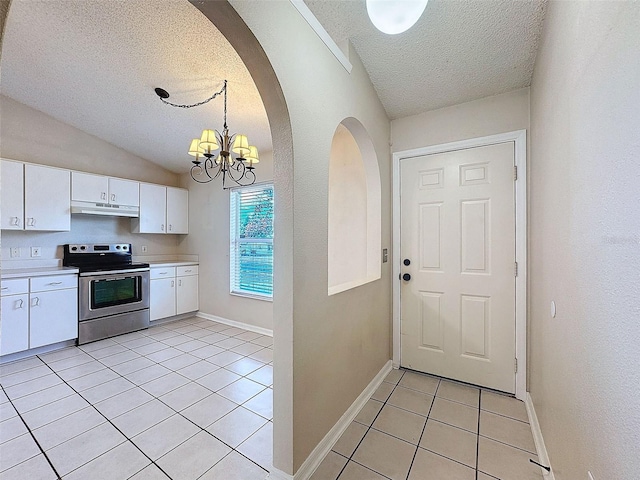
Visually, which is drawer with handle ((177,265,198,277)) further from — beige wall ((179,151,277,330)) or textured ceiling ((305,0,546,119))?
textured ceiling ((305,0,546,119))

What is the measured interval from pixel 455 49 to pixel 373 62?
58 cm

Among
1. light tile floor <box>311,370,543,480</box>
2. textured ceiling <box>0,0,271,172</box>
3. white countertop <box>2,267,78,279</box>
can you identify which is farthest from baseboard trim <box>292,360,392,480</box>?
white countertop <box>2,267,78,279</box>

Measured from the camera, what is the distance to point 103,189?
371 centimetres

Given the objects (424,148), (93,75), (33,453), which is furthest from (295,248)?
(93,75)

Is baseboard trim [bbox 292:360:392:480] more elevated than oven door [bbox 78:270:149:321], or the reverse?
oven door [bbox 78:270:149:321]

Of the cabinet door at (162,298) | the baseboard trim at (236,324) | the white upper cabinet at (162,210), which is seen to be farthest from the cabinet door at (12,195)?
the baseboard trim at (236,324)

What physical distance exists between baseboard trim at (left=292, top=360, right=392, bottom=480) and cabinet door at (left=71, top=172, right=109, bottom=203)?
154 inches

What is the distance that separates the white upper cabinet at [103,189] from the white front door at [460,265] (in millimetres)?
3738

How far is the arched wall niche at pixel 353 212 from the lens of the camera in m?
2.53

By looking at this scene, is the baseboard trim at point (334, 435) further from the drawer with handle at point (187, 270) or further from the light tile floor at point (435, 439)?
the drawer with handle at point (187, 270)

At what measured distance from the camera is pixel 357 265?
110 inches

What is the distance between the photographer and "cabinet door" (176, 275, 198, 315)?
14.3 feet

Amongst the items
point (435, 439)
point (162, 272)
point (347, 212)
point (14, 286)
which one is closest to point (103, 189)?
point (162, 272)

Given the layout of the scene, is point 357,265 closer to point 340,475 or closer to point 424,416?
point 424,416
